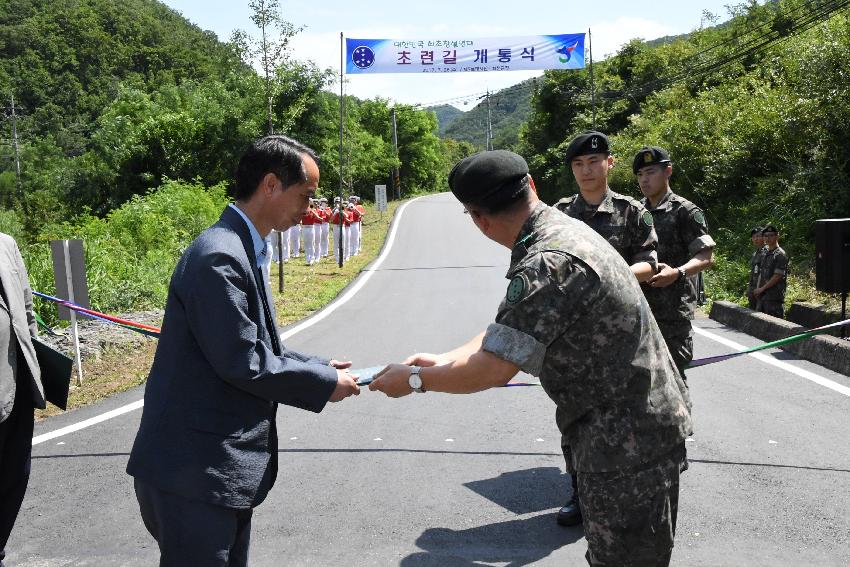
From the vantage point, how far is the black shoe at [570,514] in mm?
4340

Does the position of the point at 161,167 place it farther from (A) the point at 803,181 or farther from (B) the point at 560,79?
(A) the point at 803,181

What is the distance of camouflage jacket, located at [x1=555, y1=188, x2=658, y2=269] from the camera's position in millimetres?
4527

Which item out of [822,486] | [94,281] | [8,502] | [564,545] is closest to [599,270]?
[564,545]

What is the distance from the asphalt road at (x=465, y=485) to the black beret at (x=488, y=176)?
225 centimetres

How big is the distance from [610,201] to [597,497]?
255 cm

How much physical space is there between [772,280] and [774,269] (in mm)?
172

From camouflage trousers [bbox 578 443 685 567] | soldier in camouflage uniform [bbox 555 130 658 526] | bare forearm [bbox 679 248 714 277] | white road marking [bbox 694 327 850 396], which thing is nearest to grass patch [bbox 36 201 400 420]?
soldier in camouflage uniform [bbox 555 130 658 526]

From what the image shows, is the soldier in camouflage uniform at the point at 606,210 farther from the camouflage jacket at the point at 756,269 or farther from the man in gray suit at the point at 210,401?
the camouflage jacket at the point at 756,269

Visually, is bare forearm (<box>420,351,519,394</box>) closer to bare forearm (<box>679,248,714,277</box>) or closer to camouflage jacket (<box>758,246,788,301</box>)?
bare forearm (<box>679,248,714,277</box>)

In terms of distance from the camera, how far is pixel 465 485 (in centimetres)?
504

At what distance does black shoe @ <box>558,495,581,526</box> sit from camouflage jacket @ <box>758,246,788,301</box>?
8204 millimetres

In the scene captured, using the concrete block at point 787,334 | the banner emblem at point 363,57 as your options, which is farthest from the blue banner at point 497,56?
the concrete block at point 787,334

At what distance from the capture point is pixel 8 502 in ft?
12.4

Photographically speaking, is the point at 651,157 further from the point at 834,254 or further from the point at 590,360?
the point at 834,254
